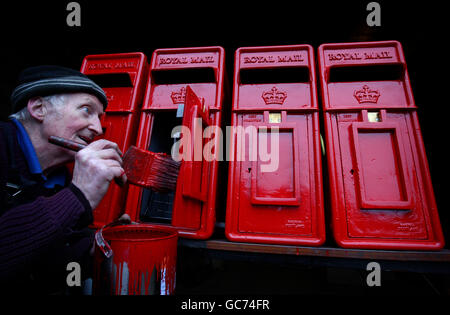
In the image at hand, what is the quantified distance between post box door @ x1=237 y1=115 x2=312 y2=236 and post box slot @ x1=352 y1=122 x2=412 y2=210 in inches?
12.0

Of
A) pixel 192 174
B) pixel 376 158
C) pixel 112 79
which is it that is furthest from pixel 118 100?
pixel 376 158

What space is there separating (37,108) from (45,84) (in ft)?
0.41

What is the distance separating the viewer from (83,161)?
0.71 meters

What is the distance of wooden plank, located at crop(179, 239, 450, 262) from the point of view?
998 millimetres

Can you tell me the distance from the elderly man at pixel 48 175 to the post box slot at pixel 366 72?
1596mm

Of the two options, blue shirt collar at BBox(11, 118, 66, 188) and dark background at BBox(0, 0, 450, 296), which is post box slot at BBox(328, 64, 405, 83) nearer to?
dark background at BBox(0, 0, 450, 296)

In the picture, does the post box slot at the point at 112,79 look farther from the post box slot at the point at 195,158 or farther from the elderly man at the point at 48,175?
the post box slot at the point at 195,158

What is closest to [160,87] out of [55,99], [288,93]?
[55,99]

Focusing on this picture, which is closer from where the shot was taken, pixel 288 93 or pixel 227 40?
pixel 288 93

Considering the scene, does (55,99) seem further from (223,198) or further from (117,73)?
(223,198)

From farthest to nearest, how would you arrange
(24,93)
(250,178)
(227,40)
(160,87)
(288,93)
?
(227,40)
(160,87)
(288,93)
(250,178)
(24,93)

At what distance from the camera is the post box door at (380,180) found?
1.09 meters

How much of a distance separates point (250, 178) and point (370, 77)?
1323mm

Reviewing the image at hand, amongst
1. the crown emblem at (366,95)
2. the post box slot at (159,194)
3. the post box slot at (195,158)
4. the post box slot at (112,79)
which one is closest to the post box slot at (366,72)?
the crown emblem at (366,95)
